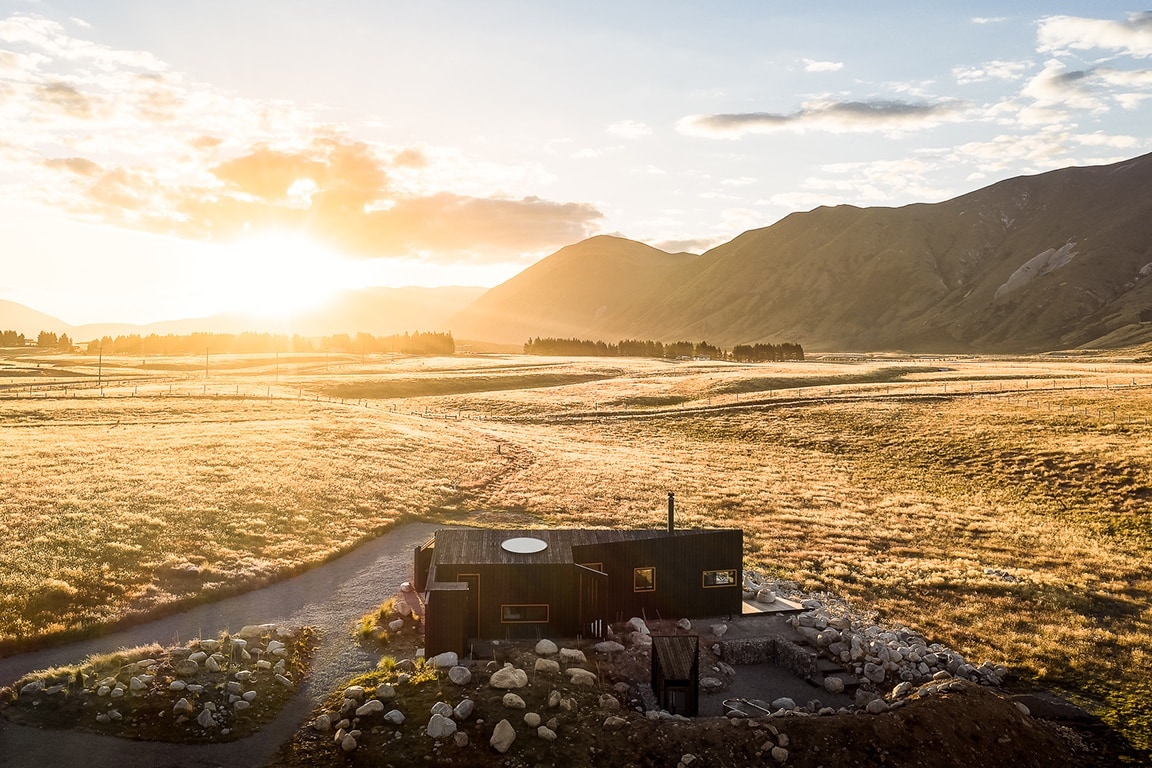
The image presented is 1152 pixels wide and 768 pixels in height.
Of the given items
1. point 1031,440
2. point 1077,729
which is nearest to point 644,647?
point 1077,729

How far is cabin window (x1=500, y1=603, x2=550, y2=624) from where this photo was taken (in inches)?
1155

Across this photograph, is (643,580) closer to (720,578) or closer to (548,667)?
(720,578)

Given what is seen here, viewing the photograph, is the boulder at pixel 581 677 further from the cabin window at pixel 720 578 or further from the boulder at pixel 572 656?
the cabin window at pixel 720 578

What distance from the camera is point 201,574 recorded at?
110ft

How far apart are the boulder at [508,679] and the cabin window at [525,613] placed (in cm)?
516

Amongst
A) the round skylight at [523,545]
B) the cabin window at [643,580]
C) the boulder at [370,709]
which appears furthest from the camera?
the cabin window at [643,580]

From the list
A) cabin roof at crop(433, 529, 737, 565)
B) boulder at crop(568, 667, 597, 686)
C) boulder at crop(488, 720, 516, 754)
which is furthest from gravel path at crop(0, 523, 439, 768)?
boulder at crop(568, 667, 597, 686)

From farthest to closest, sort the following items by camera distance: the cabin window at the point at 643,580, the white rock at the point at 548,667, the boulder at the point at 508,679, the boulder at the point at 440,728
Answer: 1. the cabin window at the point at 643,580
2. the white rock at the point at 548,667
3. the boulder at the point at 508,679
4. the boulder at the point at 440,728

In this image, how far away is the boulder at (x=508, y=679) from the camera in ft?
77.2

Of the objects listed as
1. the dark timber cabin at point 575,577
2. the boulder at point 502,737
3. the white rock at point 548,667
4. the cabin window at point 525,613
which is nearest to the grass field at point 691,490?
the dark timber cabin at point 575,577

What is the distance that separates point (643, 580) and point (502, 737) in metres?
11.9

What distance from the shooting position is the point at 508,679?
933 inches

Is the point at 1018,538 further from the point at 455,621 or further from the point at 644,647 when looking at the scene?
the point at 455,621

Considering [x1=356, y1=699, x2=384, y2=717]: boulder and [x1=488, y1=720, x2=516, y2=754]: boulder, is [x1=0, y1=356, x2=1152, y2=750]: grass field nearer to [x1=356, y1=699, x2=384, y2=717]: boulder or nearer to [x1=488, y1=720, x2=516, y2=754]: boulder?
[x1=356, y1=699, x2=384, y2=717]: boulder
